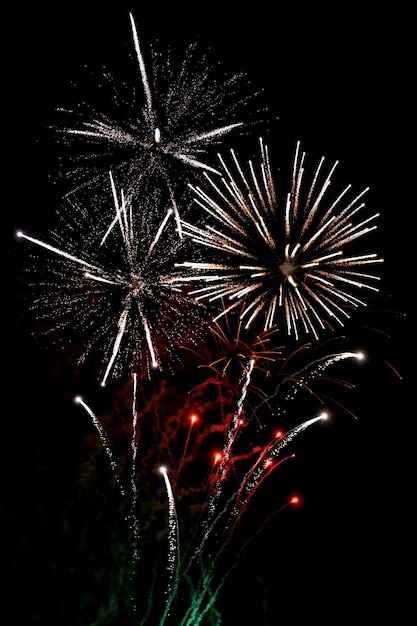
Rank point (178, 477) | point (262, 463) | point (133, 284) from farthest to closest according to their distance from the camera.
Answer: point (262, 463) → point (178, 477) → point (133, 284)

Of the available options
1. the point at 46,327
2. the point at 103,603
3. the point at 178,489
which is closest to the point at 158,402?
the point at 178,489

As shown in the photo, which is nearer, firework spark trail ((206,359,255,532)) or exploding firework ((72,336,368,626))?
firework spark trail ((206,359,255,532))

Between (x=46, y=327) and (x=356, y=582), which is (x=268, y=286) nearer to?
(x=46, y=327)

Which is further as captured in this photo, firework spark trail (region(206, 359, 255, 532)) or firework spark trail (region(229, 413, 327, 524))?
firework spark trail (region(229, 413, 327, 524))

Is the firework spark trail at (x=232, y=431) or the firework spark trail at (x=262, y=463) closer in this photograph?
the firework spark trail at (x=232, y=431)

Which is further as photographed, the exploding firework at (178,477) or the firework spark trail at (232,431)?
the exploding firework at (178,477)

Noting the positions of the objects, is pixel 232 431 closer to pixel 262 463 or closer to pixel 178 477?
pixel 178 477

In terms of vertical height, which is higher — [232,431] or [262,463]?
[262,463]

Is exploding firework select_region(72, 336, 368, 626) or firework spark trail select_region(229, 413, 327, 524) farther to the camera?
exploding firework select_region(72, 336, 368, 626)

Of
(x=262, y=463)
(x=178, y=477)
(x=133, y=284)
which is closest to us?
(x=133, y=284)

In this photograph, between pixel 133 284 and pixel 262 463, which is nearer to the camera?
pixel 133 284

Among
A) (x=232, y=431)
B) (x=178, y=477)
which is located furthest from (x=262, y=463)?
(x=232, y=431)
